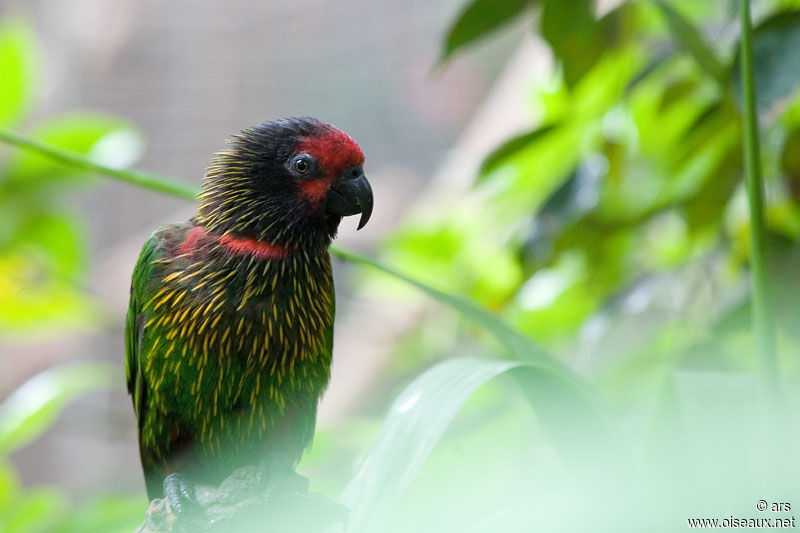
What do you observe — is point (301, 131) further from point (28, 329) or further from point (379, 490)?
point (28, 329)

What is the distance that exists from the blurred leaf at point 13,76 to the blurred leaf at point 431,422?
64.3 inches

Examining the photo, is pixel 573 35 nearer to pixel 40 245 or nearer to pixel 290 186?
pixel 290 186

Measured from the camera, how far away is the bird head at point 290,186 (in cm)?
110

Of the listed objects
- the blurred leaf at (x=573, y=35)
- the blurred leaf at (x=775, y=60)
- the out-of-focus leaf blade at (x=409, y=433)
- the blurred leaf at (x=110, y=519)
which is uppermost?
the blurred leaf at (x=573, y=35)

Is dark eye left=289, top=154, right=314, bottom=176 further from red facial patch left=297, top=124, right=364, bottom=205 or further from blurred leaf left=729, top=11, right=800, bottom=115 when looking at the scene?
blurred leaf left=729, top=11, right=800, bottom=115

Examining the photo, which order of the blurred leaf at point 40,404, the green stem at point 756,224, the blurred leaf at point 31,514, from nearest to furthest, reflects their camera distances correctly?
the green stem at point 756,224
the blurred leaf at point 31,514
the blurred leaf at point 40,404

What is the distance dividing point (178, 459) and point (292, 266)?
0.33 metres

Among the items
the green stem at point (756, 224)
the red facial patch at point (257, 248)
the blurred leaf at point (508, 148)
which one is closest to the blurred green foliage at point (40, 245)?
the red facial patch at point (257, 248)

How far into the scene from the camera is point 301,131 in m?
1.10

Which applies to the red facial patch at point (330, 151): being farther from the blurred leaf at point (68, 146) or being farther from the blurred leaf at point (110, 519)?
the blurred leaf at point (68, 146)

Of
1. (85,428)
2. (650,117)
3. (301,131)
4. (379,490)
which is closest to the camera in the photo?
(379,490)

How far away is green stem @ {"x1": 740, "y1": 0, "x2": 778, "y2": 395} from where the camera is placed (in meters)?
0.83

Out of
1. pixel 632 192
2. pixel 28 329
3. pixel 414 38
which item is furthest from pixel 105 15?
pixel 632 192

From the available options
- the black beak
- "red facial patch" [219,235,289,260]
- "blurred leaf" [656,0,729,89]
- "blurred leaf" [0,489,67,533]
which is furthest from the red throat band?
"blurred leaf" [0,489,67,533]
